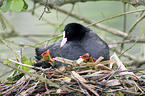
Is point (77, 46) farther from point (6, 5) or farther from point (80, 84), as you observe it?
point (6, 5)

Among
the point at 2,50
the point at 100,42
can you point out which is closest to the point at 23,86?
the point at 100,42

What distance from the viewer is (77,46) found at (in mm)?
2438

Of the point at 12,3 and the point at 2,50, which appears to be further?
the point at 2,50

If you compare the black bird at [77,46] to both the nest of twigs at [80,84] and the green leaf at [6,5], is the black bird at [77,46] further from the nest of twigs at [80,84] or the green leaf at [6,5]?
the green leaf at [6,5]

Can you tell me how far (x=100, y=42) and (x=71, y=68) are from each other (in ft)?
2.44

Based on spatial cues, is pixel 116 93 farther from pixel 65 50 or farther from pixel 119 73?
pixel 65 50

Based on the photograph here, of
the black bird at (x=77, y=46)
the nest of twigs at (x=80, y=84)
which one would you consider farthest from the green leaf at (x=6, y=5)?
the black bird at (x=77, y=46)

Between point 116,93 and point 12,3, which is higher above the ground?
point 12,3

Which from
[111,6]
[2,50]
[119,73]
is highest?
[111,6]

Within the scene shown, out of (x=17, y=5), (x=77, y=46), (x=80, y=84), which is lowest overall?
(x=80, y=84)

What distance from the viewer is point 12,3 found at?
156cm

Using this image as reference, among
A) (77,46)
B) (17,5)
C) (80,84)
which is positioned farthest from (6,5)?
(77,46)

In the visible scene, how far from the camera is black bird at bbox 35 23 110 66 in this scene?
7.58ft

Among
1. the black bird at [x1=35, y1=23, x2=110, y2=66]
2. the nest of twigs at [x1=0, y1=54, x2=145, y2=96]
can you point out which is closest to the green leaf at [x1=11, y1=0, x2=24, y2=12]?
the nest of twigs at [x1=0, y1=54, x2=145, y2=96]
